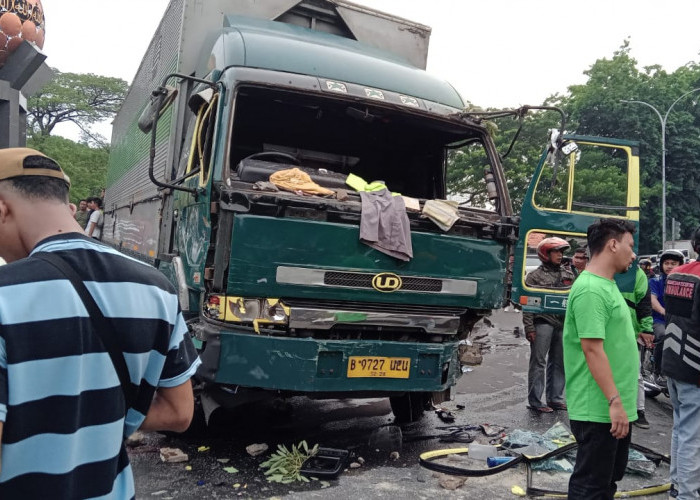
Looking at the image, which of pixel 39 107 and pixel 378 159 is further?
pixel 39 107

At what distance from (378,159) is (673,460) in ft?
11.1

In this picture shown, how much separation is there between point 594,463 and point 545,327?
3.30m

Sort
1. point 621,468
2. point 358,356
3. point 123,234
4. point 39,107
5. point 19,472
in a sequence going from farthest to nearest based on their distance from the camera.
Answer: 1. point 39,107
2. point 123,234
3. point 358,356
4. point 621,468
5. point 19,472

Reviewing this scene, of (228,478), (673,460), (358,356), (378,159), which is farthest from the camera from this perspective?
(378,159)

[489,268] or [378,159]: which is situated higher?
[378,159]

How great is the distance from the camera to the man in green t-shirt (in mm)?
2680

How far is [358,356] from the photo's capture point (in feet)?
13.3

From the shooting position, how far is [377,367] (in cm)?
412

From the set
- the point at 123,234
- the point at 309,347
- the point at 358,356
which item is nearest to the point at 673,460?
the point at 358,356

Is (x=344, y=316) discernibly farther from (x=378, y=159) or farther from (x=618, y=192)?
(x=618, y=192)

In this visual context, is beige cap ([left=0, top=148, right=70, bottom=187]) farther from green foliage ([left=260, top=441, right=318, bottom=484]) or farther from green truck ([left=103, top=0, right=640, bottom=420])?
green foliage ([left=260, top=441, right=318, bottom=484])

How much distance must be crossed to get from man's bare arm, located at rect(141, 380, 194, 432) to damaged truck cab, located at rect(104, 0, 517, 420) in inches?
87.4

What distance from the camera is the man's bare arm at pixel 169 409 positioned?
1.55m

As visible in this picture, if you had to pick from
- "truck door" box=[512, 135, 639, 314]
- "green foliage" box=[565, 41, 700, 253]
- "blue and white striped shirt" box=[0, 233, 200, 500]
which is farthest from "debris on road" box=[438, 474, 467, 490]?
"green foliage" box=[565, 41, 700, 253]
